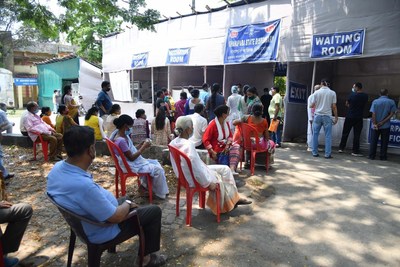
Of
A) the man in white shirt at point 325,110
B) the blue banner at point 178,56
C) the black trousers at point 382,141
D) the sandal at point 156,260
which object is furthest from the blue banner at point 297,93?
the sandal at point 156,260

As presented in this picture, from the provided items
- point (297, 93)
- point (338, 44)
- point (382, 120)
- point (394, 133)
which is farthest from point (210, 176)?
point (297, 93)

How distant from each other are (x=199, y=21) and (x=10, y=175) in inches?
323

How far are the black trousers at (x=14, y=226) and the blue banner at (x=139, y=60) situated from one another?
11.6m

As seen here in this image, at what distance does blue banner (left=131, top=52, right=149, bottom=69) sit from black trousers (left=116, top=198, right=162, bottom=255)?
11.8m

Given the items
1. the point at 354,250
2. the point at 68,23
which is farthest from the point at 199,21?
the point at 354,250

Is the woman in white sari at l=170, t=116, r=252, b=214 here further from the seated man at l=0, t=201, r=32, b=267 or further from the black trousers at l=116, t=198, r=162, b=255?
the seated man at l=0, t=201, r=32, b=267

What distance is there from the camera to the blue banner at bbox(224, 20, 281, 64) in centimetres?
887

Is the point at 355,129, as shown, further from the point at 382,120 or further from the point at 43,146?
the point at 43,146

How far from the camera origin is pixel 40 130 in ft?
21.5

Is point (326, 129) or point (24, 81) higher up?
point (24, 81)

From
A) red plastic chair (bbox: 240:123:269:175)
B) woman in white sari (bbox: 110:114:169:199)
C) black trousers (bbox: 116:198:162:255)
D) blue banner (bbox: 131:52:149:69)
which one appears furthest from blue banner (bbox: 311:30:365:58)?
blue banner (bbox: 131:52:149:69)

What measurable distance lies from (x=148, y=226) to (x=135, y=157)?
1.66m

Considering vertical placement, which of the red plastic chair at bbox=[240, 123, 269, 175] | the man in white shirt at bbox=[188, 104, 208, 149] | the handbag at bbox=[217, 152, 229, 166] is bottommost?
the handbag at bbox=[217, 152, 229, 166]

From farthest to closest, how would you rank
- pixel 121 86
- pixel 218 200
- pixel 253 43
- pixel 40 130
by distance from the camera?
pixel 121 86 < pixel 253 43 < pixel 40 130 < pixel 218 200
